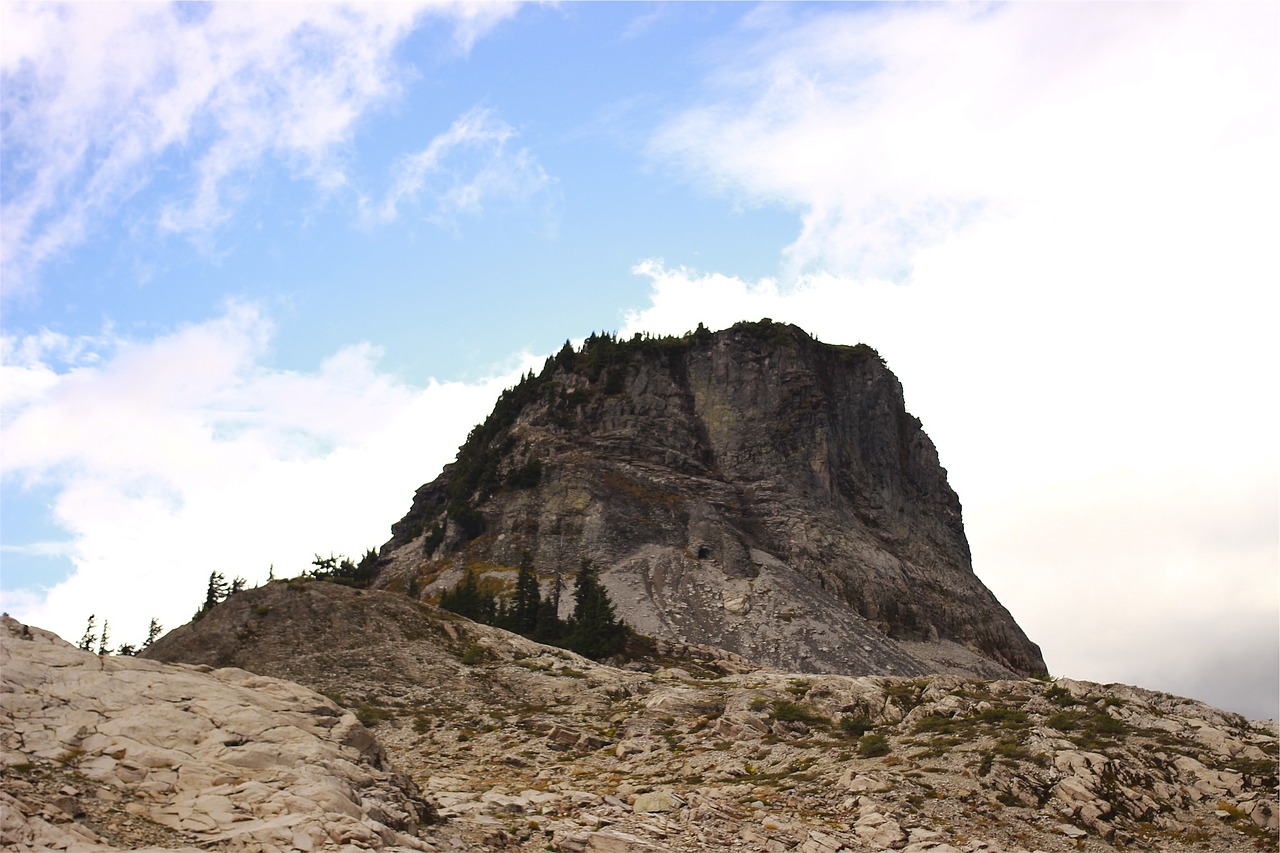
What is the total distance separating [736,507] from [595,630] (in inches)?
2105

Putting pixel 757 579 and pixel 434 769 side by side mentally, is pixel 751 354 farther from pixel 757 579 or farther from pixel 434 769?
pixel 434 769

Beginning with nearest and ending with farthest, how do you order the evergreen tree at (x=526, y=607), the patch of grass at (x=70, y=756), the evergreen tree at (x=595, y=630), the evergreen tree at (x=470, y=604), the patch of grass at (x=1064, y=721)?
the patch of grass at (x=70, y=756) → the patch of grass at (x=1064, y=721) → the evergreen tree at (x=595, y=630) → the evergreen tree at (x=526, y=607) → the evergreen tree at (x=470, y=604)

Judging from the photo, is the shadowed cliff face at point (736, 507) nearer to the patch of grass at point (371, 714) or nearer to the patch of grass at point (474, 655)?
the patch of grass at point (474, 655)

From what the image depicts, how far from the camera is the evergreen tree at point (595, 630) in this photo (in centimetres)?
8744

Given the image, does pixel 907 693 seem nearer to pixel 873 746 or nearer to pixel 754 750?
pixel 873 746

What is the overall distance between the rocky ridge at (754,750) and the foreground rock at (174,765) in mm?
3441

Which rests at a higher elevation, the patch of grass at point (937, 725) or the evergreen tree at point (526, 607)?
the evergreen tree at point (526, 607)

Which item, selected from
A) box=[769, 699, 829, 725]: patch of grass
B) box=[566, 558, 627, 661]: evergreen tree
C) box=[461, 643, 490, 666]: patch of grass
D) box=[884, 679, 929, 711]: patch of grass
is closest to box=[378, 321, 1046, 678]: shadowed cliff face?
box=[566, 558, 627, 661]: evergreen tree

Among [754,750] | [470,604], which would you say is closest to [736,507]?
[470,604]

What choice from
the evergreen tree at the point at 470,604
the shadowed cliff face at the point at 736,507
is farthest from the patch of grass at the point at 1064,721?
the evergreen tree at the point at 470,604

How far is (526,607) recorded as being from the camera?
9812cm

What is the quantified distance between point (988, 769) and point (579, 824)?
15937 millimetres

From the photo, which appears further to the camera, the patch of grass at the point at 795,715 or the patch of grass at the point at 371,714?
the patch of grass at the point at 795,715

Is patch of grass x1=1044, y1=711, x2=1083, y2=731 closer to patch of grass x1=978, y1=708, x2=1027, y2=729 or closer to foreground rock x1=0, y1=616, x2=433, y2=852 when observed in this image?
patch of grass x1=978, y1=708, x2=1027, y2=729
